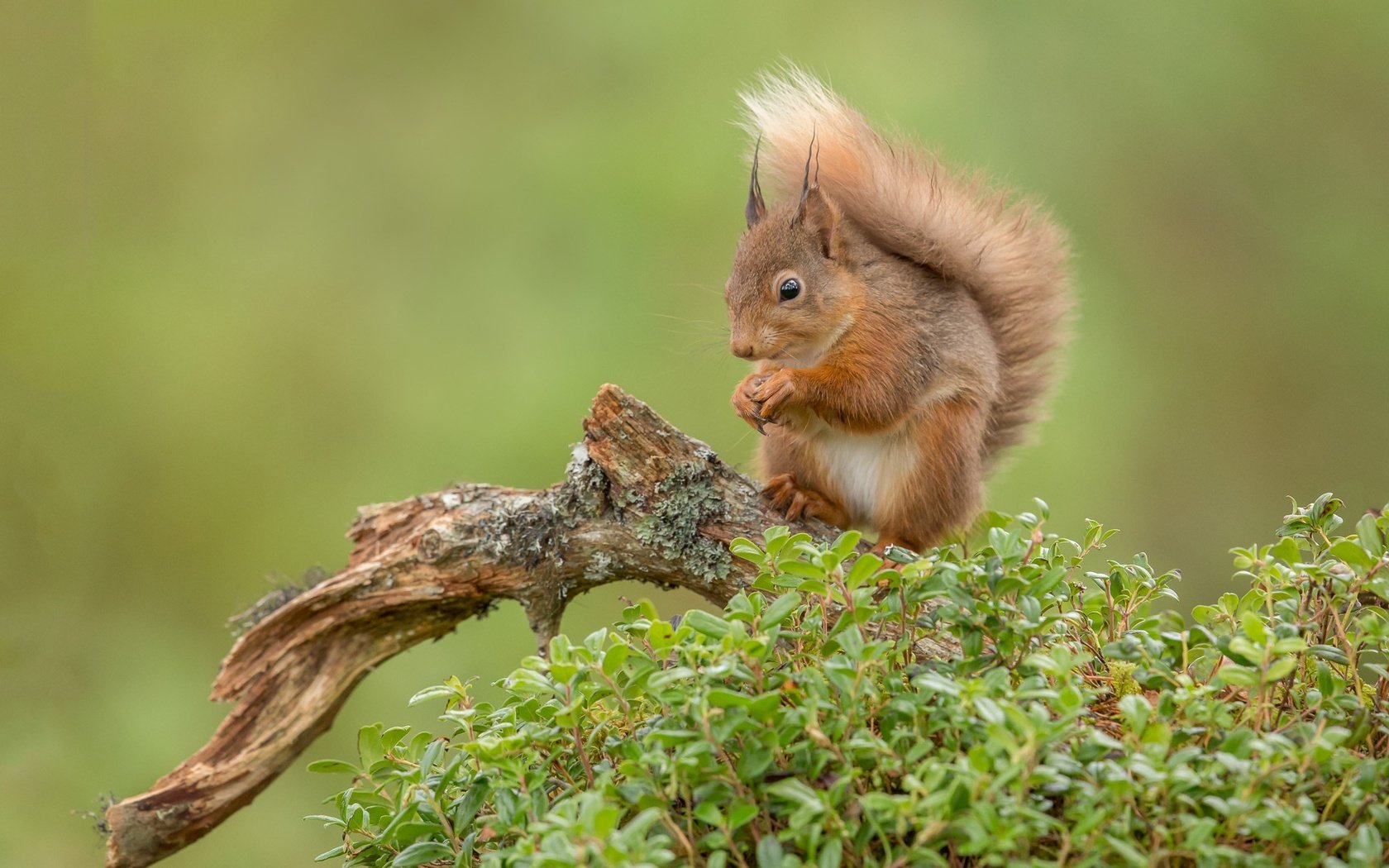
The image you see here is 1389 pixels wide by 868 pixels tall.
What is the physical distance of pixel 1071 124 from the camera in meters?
3.08

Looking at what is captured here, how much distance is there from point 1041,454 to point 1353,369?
85 cm

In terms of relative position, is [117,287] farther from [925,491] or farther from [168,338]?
[925,491]

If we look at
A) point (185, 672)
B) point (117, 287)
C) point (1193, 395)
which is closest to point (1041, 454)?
point (1193, 395)

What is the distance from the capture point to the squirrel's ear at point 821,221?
1.94m

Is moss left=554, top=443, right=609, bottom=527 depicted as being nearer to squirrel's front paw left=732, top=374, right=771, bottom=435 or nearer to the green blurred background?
squirrel's front paw left=732, top=374, right=771, bottom=435

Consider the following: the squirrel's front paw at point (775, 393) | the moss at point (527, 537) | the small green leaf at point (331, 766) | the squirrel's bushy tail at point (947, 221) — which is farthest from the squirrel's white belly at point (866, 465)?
the small green leaf at point (331, 766)

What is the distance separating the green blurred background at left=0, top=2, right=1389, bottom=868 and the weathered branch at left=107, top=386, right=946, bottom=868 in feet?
3.82

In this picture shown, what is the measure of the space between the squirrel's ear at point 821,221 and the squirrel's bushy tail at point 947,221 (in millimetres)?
102

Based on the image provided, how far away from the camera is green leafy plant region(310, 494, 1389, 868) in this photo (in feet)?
2.66

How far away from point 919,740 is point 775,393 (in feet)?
3.02

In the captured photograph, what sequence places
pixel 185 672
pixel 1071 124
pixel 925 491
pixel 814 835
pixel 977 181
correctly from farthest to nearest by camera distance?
pixel 1071 124 < pixel 185 672 < pixel 977 181 < pixel 925 491 < pixel 814 835

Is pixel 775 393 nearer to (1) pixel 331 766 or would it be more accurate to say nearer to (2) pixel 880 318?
(2) pixel 880 318

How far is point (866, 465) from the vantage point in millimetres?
1865

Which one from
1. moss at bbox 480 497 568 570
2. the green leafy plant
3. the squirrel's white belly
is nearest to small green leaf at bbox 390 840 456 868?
the green leafy plant
